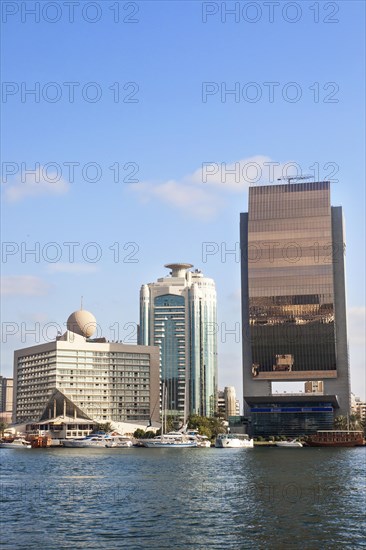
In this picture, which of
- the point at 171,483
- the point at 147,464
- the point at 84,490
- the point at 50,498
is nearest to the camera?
the point at 50,498

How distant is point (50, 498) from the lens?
73.5 metres

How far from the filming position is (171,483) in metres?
89.8

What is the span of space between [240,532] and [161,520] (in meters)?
7.27

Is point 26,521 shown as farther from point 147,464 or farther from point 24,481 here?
point 147,464

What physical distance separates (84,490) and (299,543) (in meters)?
35.2

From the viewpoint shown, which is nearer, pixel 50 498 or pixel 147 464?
pixel 50 498

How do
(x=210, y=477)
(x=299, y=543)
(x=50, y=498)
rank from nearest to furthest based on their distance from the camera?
(x=299, y=543) < (x=50, y=498) < (x=210, y=477)

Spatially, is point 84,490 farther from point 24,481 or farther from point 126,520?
point 126,520

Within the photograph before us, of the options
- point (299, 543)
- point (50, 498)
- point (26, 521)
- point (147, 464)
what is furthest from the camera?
point (147, 464)

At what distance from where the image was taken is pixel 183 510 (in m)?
64.9

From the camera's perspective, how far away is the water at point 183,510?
5109cm

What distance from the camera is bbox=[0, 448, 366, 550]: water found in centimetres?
5109

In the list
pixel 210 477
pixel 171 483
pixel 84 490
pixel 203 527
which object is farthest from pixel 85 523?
pixel 210 477

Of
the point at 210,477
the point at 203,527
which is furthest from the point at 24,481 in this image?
the point at 203,527
